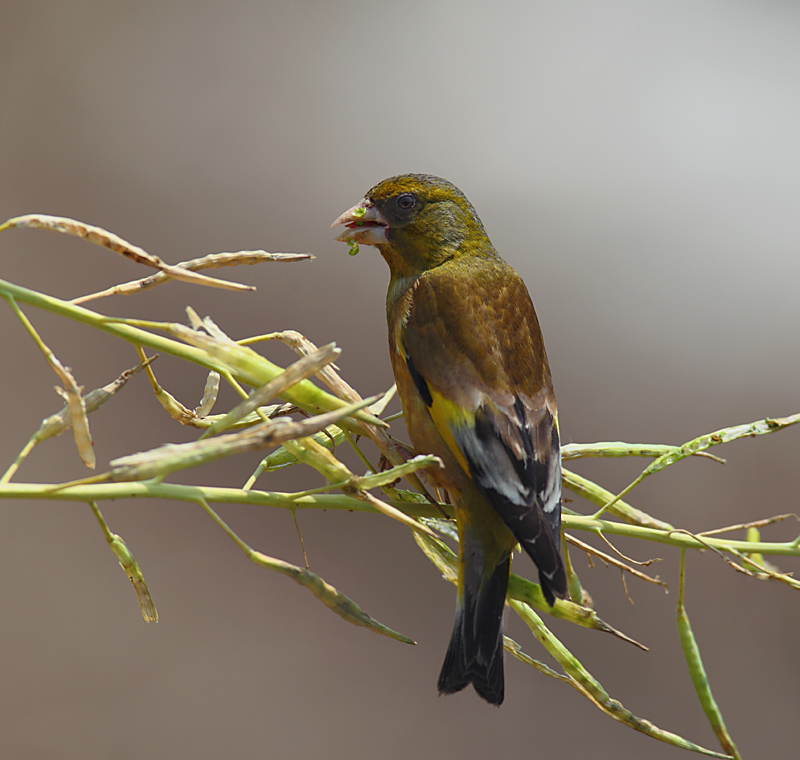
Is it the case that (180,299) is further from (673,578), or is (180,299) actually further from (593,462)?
(673,578)

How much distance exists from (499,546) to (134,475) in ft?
1.36

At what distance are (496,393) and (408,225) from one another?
37 centimetres

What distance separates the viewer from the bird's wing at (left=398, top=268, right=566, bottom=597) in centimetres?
75

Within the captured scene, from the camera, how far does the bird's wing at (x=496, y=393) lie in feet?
2.48

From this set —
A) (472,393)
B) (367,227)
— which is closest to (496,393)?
(472,393)

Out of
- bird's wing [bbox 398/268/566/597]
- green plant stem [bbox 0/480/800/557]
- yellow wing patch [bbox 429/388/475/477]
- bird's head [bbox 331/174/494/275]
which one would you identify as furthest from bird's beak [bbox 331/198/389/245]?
green plant stem [bbox 0/480/800/557]

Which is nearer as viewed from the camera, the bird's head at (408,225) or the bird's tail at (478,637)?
the bird's tail at (478,637)

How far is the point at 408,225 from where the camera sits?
1.15 metres

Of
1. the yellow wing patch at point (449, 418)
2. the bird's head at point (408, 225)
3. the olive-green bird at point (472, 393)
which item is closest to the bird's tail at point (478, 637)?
the olive-green bird at point (472, 393)

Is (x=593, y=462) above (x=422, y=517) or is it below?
below

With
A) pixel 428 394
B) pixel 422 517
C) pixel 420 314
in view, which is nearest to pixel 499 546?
pixel 422 517

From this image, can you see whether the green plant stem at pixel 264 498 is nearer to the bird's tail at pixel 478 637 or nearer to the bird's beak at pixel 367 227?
the bird's tail at pixel 478 637

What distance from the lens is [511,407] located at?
0.89m

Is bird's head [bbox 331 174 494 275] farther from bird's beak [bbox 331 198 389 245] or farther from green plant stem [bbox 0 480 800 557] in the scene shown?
green plant stem [bbox 0 480 800 557]
